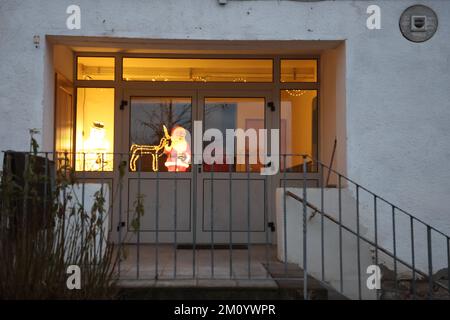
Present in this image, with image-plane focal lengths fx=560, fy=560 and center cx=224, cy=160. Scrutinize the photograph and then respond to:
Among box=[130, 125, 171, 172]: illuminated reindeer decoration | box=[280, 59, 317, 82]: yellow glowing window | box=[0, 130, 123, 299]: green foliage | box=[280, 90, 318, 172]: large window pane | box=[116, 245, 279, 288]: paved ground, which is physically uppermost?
box=[280, 59, 317, 82]: yellow glowing window

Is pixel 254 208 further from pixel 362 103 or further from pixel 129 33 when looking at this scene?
pixel 129 33

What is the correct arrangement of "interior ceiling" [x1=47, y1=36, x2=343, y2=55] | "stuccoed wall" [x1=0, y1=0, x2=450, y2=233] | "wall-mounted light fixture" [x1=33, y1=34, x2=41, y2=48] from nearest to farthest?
"wall-mounted light fixture" [x1=33, y1=34, x2=41, y2=48]
"stuccoed wall" [x1=0, y1=0, x2=450, y2=233]
"interior ceiling" [x1=47, y1=36, x2=343, y2=55]

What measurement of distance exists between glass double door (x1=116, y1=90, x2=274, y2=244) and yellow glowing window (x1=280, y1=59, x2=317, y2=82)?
424mm

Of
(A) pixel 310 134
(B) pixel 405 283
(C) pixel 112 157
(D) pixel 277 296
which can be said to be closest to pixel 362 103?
(A) pixel 310 134

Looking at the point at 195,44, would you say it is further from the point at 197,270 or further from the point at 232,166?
the point at 197,270

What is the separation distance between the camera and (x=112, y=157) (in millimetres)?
7840

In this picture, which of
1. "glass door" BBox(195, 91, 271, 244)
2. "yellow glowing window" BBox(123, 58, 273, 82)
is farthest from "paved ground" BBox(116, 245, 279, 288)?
"yellow glowing window" BBox(123, 58, 273, 82)

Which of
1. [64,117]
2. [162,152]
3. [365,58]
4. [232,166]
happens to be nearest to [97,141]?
[64,117]

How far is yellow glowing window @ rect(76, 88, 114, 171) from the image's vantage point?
784 cm

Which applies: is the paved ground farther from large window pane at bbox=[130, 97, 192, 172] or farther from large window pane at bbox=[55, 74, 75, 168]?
large window pane at bbox=[55, 74, 75, 168]

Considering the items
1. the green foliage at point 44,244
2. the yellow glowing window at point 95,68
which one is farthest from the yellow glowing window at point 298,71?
the green foliage at point 44,244

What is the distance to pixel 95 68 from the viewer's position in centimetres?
788

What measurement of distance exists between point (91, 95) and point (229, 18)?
2461 millimetres

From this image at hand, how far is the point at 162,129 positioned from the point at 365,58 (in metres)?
2.99
